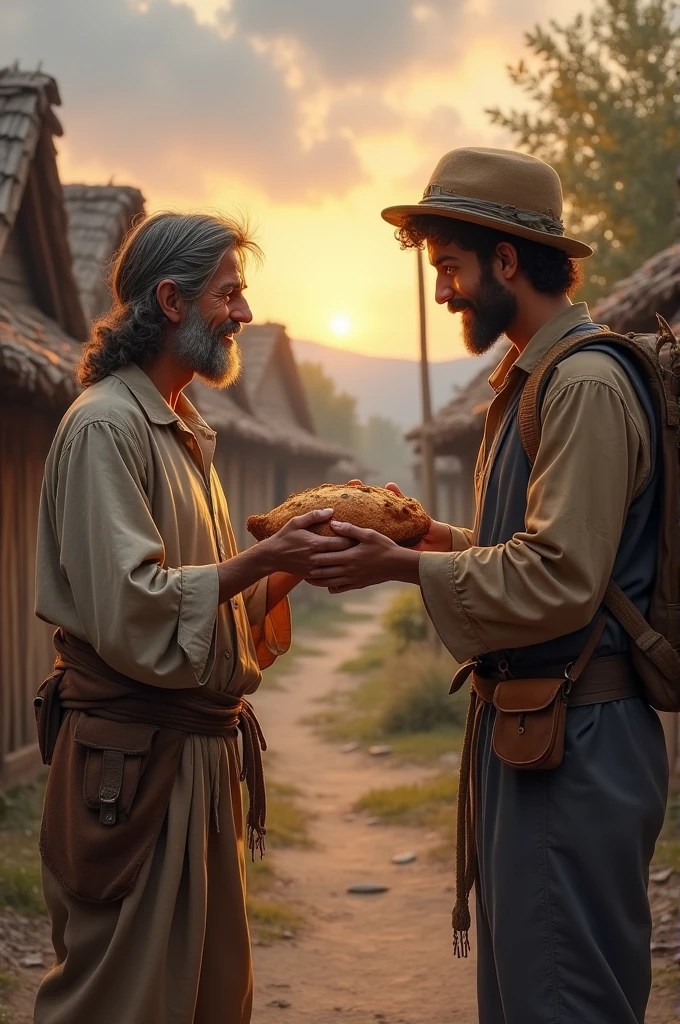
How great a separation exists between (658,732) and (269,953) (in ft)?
9.61

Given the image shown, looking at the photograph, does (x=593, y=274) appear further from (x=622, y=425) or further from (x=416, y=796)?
(x=622, y=425)

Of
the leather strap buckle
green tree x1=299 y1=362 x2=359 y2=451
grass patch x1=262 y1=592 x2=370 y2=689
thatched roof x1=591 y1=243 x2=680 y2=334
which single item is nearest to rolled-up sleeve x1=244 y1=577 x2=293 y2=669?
the leather strap buckle

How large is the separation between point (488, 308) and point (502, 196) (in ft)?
0.86

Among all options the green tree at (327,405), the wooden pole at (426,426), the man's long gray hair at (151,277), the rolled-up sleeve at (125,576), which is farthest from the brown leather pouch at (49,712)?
the green tree at (327,405)

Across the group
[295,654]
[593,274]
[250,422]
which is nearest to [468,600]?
[295,654]

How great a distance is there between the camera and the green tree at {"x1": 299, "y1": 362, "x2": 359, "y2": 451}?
46594 mm

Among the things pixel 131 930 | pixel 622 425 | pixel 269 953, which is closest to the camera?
pixel 622 425

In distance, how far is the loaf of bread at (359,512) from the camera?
8.78ft

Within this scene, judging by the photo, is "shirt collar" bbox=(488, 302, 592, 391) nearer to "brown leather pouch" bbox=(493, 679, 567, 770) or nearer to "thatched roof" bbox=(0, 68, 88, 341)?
"brown leather pouch" bbox=(493, 679, 567, 770)

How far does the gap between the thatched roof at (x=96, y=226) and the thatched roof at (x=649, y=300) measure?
4.72 meters

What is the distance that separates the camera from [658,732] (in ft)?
8.11

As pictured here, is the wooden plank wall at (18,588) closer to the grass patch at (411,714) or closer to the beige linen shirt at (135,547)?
the grass patch at (411,714)

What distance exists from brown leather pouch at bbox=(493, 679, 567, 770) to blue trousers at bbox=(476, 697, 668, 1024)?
0.18 ft

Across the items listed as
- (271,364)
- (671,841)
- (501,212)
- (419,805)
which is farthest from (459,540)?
(271,364)
